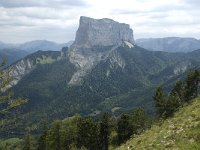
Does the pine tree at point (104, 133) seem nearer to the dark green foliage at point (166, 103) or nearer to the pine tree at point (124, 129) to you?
the pine tree at point (124, 129)

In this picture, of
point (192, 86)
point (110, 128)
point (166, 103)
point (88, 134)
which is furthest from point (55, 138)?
point (192, 86)

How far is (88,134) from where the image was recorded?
364 ft

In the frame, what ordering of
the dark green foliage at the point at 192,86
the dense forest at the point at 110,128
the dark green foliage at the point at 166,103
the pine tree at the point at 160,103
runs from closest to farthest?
1. the dark green foliage at the point at 166,103
2. the dense forest at the point at 110,128
3. the pine tree at the point at 160,103
4. the dark green foliage at the point at 192,86

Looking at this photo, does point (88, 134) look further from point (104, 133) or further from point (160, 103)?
point (160, 103)

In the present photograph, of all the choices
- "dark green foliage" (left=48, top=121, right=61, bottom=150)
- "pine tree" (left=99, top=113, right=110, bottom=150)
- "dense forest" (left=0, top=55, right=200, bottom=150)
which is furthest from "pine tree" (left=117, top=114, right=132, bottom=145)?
"dark green foliage" (left=48, top=121, right=61, bottom=150)

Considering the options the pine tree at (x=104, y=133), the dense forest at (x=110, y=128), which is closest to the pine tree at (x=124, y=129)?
the dense forest at (x=110, y=128)

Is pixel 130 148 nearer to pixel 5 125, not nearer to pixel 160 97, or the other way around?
pixel 5 125

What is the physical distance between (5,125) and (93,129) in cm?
8644

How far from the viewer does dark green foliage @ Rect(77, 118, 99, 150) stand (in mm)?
110312

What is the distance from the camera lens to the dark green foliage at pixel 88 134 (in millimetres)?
110312

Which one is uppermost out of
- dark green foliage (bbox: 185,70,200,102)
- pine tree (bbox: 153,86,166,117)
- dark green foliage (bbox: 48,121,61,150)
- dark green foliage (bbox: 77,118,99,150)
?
dark green foliage (bbox: 185,70,200,102)

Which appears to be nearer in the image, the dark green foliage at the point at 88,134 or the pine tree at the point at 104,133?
the pine tree at the point at 104,133

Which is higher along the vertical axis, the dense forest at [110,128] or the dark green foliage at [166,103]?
the dark green foliage at [166,103]

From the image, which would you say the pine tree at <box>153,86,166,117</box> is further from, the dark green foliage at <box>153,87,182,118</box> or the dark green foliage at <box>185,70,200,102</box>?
the dark green foliage at <box>185,70,200,102</box>
